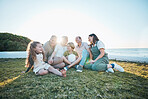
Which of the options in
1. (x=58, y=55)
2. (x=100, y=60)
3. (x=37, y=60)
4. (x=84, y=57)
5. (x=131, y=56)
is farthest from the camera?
(x=131, y=56)

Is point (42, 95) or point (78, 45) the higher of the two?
point (78, 45)

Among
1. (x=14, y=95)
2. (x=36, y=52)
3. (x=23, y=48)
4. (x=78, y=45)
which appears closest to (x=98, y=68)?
(x=78, y=45)

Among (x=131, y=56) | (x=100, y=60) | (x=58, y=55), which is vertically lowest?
(x=131, y=56)

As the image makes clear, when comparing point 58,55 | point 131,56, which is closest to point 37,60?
point 58,55

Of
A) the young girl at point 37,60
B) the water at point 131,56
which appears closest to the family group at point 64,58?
the young girl at point 37,60

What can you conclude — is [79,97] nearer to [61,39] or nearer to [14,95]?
[14,95]

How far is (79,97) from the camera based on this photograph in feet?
3.94

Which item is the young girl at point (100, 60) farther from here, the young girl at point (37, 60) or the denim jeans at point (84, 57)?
the young girl at point (37, 60)

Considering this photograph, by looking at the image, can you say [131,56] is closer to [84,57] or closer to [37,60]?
[84,57]

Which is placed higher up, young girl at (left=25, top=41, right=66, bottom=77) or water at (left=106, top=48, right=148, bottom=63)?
young girl at (left=25, top=41, right=66, bottom=77)

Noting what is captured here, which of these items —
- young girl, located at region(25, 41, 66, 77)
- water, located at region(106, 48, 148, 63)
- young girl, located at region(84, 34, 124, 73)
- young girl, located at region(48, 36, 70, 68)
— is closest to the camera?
young girl, located at region(25, 41, 66, 77)

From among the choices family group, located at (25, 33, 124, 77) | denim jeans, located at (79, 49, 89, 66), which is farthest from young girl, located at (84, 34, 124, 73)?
denim jeans, located at (79, 49, 89, 66)

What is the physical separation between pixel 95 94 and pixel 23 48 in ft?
36.1

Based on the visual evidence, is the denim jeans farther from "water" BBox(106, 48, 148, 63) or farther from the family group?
"water" BBox(106, 48, 148, 63)
